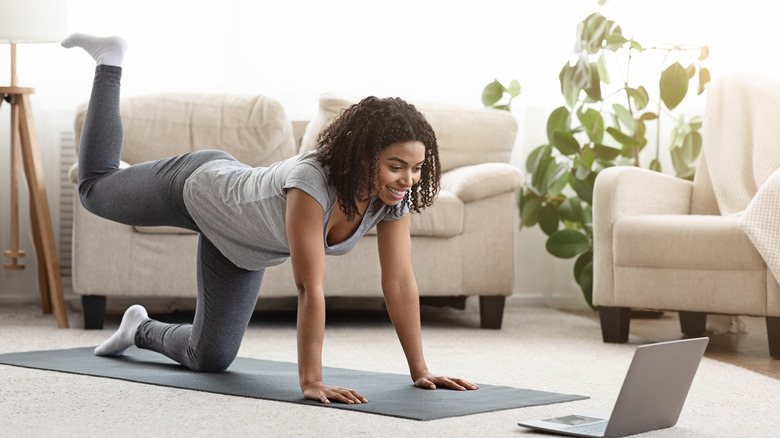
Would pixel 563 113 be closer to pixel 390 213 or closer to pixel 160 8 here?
pixel 160 8

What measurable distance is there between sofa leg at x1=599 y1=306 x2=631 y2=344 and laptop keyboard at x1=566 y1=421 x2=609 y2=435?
1442 millimetres

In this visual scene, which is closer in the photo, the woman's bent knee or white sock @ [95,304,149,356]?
the woman's bent knee

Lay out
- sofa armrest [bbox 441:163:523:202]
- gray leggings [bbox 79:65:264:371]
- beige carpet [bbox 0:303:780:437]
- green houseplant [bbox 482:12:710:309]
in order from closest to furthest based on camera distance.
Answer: beige carpet [bbox 0:303:780:437] < gray leggings [bbox 79:65:264:371] < sofa armrest [bbox 441:163:523:202] < green houseplant [bbox 482:12:710:309]

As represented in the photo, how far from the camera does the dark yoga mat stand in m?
1.72

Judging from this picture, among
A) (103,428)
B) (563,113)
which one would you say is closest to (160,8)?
(563,113)

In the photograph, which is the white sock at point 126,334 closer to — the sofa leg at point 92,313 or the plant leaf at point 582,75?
the sofa leg at point 92,313

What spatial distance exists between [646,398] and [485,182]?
1.73 metres

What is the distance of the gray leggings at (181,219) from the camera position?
2072 mm

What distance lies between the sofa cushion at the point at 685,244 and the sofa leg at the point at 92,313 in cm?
169

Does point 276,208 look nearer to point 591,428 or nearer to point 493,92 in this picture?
point 591,428

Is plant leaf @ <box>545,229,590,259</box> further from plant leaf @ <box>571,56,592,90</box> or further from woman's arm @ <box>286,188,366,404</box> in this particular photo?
woman's arm @ <box>286,188,366,404</box>

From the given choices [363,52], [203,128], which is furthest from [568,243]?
[203,128]

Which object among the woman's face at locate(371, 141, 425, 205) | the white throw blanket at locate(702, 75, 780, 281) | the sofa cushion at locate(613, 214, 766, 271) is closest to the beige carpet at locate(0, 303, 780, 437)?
the sofa cushion at locate(613, 214, 766, 271)

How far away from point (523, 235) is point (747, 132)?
124 centimetres
